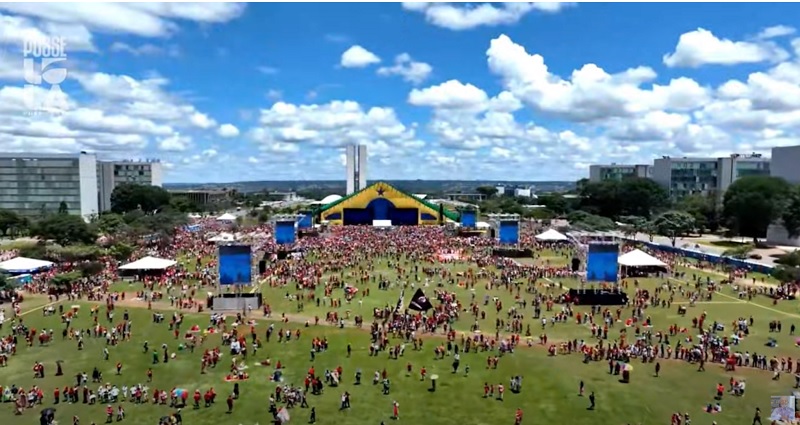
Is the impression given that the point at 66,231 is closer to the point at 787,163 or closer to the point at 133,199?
the point at 133,199

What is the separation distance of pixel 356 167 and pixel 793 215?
113 metres

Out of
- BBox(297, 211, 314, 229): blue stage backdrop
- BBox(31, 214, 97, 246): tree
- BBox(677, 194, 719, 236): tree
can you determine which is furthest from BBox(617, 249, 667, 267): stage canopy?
BBox(31, 214, 97, 246): tree

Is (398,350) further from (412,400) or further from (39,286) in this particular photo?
(39,286)

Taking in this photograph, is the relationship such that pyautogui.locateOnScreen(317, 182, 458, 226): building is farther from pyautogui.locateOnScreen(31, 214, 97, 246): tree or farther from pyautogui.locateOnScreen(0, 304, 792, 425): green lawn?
pyautogui.locateOnScreen(0, 304, 792, 425): green lawn

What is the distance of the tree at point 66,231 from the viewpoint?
197ft

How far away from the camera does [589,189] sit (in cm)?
10975

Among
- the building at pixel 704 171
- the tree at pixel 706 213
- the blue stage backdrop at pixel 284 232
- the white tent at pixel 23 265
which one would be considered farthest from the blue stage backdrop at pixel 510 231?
the building at pixel 704 171

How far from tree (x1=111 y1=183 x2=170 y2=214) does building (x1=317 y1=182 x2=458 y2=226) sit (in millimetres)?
39634

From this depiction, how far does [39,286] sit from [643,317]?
38510mm

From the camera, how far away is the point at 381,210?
95125 mm

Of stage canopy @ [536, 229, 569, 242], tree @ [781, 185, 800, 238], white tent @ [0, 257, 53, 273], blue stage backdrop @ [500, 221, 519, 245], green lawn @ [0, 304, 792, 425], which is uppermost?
tree @ [781, 185, 800, 238]

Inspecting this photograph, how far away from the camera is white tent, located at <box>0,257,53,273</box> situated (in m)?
45.1

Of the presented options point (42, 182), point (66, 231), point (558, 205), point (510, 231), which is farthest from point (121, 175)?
point (510, 231)

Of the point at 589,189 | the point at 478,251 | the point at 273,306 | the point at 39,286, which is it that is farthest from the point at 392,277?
the point at 589,189
